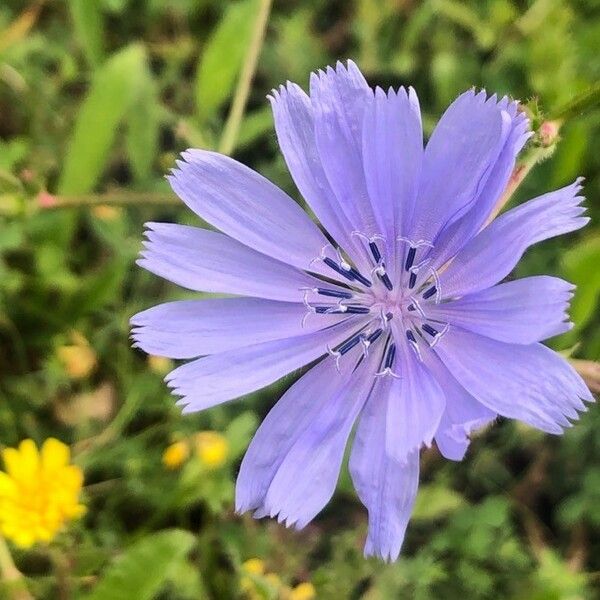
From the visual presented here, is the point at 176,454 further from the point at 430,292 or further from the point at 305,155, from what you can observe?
the point at 305,155

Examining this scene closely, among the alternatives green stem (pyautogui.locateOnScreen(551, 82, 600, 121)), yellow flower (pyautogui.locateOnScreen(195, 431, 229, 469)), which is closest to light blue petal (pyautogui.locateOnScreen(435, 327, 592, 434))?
green stem (pyautogui.locateOnScreen(551, 82, 600, 121))

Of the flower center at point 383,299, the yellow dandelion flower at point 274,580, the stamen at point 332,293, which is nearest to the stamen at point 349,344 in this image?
the flower center at point 383,299

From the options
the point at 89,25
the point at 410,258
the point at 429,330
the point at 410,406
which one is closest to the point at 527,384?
the point at 410,406

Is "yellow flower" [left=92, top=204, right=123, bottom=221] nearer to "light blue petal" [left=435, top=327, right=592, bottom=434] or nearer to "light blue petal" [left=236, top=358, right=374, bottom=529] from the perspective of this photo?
"light blue petal" [left=236, top=358, right=374, bottom=529]

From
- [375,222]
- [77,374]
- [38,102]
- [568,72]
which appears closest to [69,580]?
[77,374]

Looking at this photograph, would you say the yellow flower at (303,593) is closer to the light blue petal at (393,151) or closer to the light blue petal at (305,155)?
the light blue petal at (305,155)

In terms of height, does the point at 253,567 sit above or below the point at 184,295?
below

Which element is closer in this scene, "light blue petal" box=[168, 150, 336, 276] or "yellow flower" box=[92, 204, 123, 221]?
"light blue petal" box=[168, 150, 336, 276]
